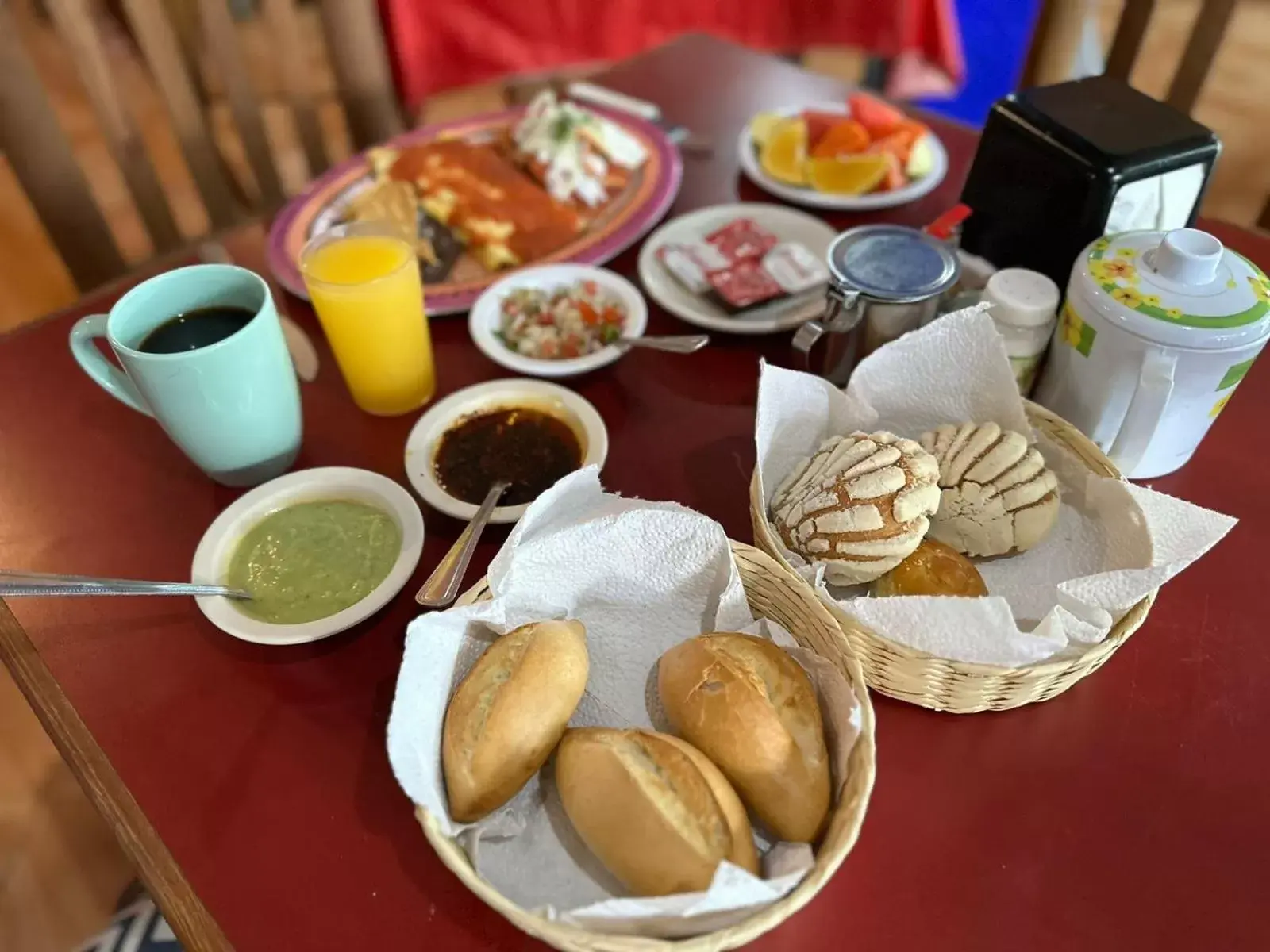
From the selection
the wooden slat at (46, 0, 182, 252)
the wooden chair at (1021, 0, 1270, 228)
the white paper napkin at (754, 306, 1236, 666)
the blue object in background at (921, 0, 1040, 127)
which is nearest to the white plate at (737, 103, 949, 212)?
the wooden chair at (1021, 0, 1270, 228)

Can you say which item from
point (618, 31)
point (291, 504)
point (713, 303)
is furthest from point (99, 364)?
point (618, 31)

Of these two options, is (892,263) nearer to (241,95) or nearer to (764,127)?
(764,127)

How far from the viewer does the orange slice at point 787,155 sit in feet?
4.40

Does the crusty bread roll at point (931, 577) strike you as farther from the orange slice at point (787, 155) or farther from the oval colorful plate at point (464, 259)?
the orange slice at point (787, 155)

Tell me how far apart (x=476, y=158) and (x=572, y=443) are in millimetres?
664

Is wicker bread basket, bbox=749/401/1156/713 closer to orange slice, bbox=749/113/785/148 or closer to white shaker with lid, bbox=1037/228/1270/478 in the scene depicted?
white shaker with lid, bbox=1037/228/1270/478

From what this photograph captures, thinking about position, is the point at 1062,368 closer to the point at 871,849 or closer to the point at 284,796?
the point at 871,849

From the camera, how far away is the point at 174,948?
3.15 ft

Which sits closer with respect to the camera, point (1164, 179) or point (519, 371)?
point (1164, 179)

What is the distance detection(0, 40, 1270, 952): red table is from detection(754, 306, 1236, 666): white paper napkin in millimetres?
92

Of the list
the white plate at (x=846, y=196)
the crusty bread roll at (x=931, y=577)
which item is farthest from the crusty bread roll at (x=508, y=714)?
the white plate at (x=846, y=196)

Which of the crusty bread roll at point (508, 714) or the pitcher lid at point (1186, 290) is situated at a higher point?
the pitcher lid at point (1186, 290)

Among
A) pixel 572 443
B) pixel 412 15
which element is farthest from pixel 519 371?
pixel 412 15

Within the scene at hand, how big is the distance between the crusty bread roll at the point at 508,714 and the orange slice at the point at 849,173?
2.94 ft
